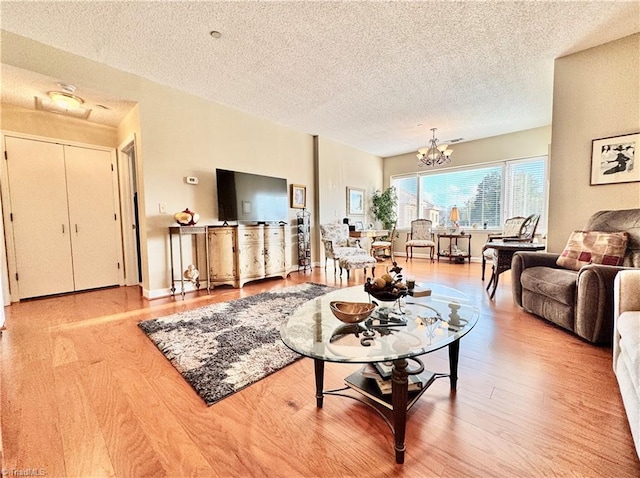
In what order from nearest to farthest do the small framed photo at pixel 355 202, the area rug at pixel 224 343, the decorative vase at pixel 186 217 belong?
1. the area rug at pixel 224 343
2. the decorative vase at pixel 186 217
3. the small framed photo at pixel 355 202

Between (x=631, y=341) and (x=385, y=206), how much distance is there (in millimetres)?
6043

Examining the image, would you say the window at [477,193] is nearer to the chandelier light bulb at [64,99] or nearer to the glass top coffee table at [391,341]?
the glass top coffee table at [391,341]

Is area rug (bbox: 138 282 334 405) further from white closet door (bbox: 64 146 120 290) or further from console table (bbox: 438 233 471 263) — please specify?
console table (bbox: 438 233 471 263)

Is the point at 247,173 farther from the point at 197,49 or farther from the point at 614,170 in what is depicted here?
the point at 614,170

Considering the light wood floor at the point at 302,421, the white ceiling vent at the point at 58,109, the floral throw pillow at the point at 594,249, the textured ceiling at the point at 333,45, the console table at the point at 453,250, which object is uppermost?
the textured ceiling at the point at 333,45

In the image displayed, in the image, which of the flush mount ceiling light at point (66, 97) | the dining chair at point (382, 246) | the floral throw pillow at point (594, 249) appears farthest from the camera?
the dining chair at point (382, 246)

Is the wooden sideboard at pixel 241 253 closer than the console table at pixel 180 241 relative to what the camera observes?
No

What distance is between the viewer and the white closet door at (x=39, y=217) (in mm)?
3211

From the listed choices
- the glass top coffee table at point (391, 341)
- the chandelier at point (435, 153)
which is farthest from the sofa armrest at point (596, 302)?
the chandelier at point (435, 153)

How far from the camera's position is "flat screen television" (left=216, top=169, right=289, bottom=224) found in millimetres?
3842

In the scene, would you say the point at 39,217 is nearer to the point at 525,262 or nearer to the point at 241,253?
the point at 241,253

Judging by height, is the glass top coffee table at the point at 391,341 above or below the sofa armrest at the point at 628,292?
below

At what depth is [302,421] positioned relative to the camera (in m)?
1.27

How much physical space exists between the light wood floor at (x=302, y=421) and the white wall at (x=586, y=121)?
1.69 m
